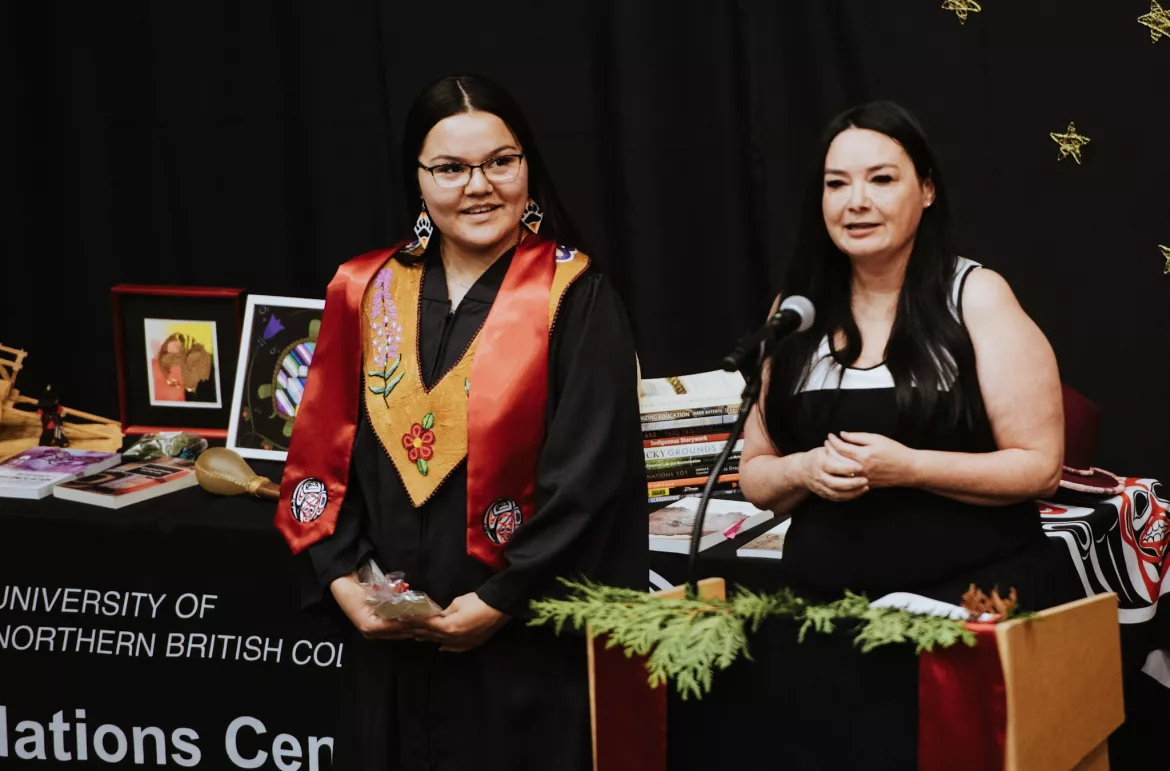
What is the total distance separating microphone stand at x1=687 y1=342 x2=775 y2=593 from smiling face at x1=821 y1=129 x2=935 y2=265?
0.36m

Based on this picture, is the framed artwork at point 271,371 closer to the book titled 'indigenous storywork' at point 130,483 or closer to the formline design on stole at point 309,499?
the book titled 'indigenous storywork' at point 130,483

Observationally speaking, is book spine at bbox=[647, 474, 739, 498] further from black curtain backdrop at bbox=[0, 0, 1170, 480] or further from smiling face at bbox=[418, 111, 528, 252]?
smiling face at bbox=[418, 111, 528, 252]

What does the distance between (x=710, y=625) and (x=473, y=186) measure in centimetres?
87

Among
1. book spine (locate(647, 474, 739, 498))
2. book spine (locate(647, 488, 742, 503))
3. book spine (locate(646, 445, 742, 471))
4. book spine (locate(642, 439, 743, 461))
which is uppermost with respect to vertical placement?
book spine (locate(642, 439, 743, 461))

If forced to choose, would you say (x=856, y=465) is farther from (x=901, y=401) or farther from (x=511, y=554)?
(x=511, y=554)

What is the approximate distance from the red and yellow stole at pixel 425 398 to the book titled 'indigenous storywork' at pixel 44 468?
46.8 inches

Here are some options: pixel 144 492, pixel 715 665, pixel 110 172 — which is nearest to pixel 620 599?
pixel 715 665

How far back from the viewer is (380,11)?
3555mm

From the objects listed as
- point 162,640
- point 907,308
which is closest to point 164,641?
point 162,640

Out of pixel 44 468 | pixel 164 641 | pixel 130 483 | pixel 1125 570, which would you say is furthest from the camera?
pixel 44 468

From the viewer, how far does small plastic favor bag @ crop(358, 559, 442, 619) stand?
6.58 feet

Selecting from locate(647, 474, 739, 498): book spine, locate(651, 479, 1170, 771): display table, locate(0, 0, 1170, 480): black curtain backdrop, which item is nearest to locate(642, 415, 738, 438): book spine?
locate(647, 474, 739, 498): book spine

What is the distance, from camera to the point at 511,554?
2035 millimetres

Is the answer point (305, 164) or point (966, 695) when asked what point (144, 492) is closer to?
point (305, 164)
